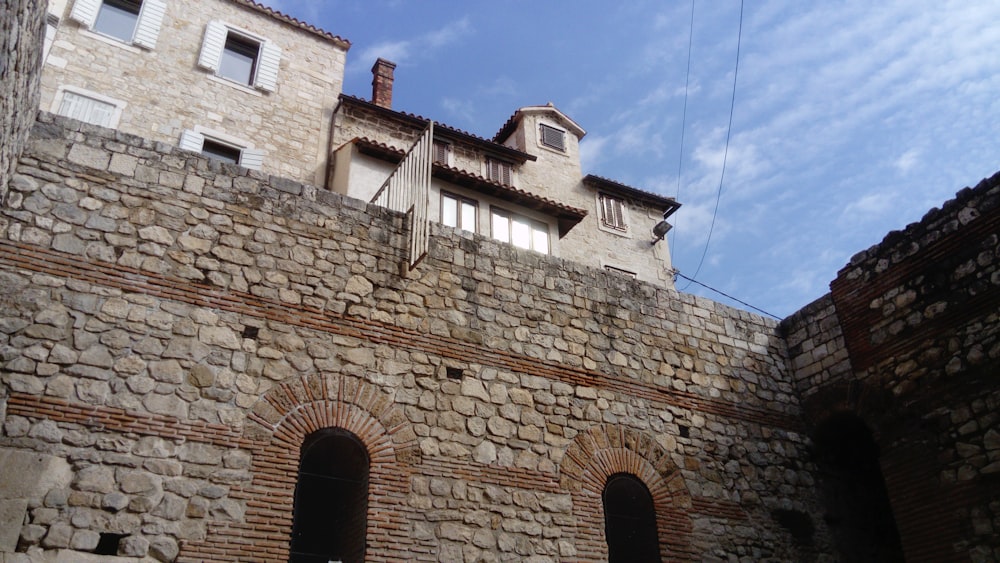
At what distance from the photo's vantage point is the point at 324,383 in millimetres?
7754

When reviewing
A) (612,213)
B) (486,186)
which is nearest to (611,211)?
(612,213)

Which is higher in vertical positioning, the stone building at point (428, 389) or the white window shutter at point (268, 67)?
the white window shutter at point (268, 67)

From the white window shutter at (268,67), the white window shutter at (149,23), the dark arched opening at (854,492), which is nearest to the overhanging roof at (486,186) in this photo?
the white window shutter at (268,67)

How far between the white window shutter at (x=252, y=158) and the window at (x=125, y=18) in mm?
→ 2677

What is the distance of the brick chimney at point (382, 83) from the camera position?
688 inches

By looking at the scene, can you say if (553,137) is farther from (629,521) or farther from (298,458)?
(298,458)

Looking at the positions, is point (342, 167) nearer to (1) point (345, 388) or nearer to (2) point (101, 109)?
(2) point (101, 109)

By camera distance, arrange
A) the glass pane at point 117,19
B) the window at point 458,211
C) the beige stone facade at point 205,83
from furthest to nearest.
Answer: the window at point 458,211 < the glass pane at point 117,19 < the beige stone facade at point 205,83

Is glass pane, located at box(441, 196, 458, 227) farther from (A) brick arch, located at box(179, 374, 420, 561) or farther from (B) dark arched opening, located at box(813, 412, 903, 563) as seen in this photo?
(B) dark arched opening, located at box(813, 412, 903, 563)

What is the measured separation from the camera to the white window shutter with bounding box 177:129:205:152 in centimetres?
1388

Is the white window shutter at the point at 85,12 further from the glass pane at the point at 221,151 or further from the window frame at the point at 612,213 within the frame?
the window frame at the point at 612,213

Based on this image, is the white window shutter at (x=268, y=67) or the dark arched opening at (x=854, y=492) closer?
the dark arched opening at (x=854, y=492)

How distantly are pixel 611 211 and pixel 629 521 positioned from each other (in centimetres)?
1118

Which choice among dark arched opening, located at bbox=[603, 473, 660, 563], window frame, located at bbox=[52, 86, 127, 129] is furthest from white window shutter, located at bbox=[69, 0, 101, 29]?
dark arched opening, located at bbox=[603, 473, 660, 563]
